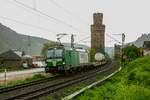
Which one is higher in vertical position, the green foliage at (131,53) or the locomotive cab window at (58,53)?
the green foliage at (131,53)

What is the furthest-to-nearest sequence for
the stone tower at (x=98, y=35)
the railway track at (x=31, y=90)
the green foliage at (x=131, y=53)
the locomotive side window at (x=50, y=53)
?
the stone tower at (x=98, y=35), the green foliage at (x=131, y=53), the locomotive side window at (x=50, y=53), the railway track at (x=31, y=90)

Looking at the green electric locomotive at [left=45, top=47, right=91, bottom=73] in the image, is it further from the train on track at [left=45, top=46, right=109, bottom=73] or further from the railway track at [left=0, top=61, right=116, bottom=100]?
the railway track at [left=0, top=61, right=116, bottom=100]

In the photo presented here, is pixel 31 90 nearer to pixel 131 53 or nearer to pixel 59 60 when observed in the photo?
pixel 59 60

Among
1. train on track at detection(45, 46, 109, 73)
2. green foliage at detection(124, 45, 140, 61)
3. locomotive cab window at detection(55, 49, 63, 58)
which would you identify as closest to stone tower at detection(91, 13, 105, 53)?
green foliage at detection(124, 45, 140, 61)

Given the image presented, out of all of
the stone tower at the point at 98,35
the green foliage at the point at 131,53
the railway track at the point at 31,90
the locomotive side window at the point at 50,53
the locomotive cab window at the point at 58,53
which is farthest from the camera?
the stone tower at the point at 98,35

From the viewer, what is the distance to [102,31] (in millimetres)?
181000

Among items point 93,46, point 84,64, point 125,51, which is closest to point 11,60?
point 125,51

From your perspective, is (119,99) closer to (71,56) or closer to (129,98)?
(129,98)

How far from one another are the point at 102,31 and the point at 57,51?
14094cm

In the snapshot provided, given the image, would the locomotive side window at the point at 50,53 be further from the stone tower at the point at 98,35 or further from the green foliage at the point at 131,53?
the stone tower at the point at 98,35

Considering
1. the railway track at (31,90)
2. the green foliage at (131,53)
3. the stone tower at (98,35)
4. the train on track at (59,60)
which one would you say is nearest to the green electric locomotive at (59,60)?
the train on track at (59,60)

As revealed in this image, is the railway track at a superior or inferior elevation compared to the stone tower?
inferior

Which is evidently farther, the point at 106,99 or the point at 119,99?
the point at 106,99

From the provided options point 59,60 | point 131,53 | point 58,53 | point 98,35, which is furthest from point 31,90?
point 98,35
